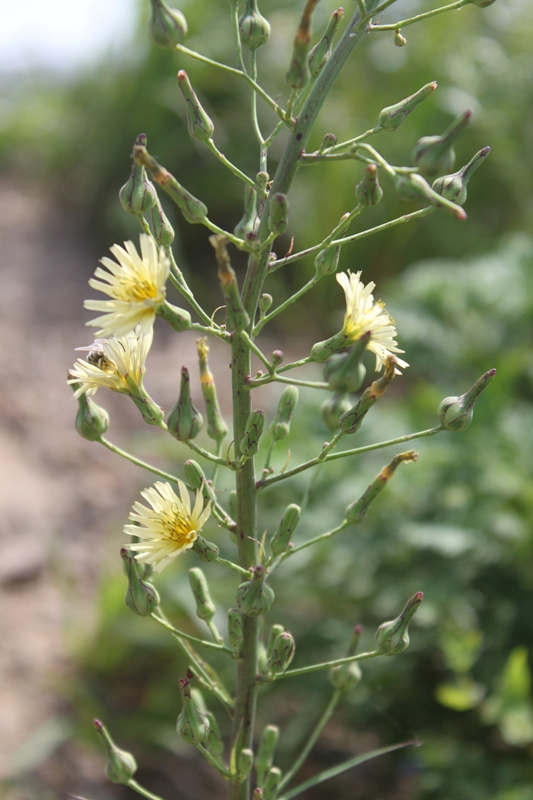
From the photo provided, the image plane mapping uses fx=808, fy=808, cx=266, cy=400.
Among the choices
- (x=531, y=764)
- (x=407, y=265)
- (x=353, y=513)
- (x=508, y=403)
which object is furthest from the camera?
(x=407, y=265)

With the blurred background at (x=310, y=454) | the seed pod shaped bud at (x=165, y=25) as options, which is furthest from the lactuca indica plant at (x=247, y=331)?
the blurred background at (x=310, y=454)

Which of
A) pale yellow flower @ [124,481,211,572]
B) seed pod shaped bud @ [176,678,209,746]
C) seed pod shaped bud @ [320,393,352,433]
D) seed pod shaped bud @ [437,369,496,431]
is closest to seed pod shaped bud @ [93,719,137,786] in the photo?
seed pod shaped bud @ [176,678,209,746]

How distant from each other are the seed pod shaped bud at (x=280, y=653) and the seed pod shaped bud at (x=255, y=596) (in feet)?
0.28

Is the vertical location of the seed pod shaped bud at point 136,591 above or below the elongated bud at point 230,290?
below

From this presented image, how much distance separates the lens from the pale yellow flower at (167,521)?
3.78 feet

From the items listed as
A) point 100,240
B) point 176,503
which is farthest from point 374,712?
point 100,240

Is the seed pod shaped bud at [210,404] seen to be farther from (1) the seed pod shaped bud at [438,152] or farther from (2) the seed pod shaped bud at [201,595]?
(1) the seed pod shaped bud at [438,152]

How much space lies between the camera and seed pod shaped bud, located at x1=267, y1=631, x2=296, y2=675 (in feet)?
3.99

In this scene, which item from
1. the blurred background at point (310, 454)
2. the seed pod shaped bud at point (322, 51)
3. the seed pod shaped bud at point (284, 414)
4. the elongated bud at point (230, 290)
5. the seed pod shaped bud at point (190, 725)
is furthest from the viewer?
the blurred background at point (310, 454)

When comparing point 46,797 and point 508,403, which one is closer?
point 46,797

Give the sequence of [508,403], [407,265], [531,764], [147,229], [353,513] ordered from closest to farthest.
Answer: [147,229], [353,513], [531,764], [508,403], [407,265]

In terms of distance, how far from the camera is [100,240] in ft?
17.1

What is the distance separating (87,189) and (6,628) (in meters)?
3.20

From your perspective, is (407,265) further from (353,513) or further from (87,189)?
(353,513)
